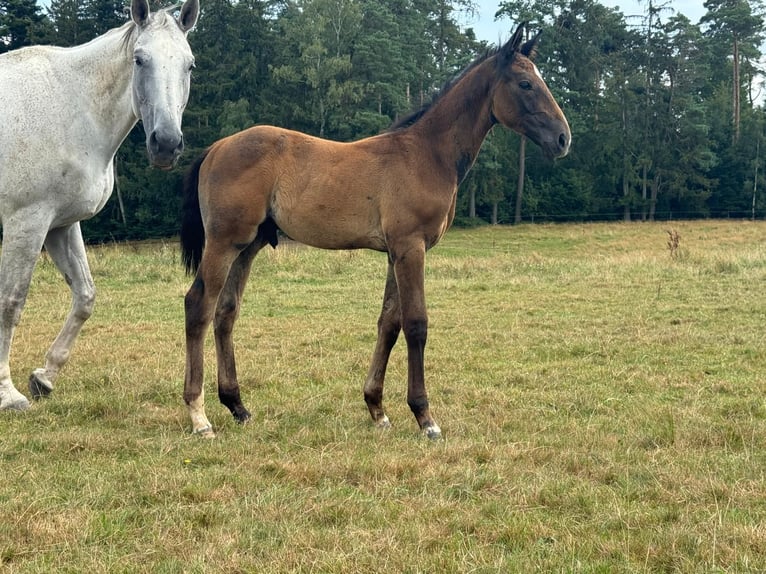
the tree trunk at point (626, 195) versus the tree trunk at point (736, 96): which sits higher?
the tree trunk at point (736, 96)

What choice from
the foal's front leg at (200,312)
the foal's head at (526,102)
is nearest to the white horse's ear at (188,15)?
the foal's front leg at (200,312)

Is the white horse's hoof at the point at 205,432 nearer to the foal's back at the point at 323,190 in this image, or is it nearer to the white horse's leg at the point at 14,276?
the foal's back at the point at 323,190

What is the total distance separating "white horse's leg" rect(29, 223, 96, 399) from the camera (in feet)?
19.0

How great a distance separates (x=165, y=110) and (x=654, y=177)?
51144 millimetres

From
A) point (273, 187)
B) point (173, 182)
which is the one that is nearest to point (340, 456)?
point (273, 187)

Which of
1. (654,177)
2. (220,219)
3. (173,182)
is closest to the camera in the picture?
(220,219)

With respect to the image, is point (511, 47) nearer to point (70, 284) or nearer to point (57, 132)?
point (57, 132)

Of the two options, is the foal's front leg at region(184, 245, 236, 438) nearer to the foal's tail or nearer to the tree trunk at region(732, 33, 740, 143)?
the foal's tail

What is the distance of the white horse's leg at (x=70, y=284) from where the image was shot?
5805 millimetres

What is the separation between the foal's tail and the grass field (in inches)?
46.0

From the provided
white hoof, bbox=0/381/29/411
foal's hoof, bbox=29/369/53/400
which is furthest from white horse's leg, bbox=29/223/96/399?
white hoof, bbox=0/381/29/411

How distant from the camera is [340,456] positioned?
4.17 meters

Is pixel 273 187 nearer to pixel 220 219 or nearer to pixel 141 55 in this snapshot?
pixel 220 219

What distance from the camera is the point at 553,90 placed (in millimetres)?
48188
